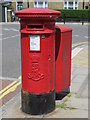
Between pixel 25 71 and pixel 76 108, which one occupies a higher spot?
pixel 25 71

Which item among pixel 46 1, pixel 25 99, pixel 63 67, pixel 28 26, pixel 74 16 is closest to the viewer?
pixel 28 26

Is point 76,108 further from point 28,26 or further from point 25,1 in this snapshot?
point 25,1

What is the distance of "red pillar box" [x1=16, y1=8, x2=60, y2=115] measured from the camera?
14.2ft

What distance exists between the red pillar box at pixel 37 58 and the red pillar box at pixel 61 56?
1.41 feet

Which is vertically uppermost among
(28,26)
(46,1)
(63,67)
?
(46,1)

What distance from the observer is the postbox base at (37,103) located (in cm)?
458

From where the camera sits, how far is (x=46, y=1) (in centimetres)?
4597

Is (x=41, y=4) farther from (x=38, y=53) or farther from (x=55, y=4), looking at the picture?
(x=38, y=53)

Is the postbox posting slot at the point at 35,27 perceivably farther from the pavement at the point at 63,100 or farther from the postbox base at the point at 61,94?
the postbox base at the point at 61,94

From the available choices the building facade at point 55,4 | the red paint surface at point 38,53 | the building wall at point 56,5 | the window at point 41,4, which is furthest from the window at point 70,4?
the red paint surface at point 38,53

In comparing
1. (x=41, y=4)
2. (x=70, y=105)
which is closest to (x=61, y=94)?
(x=70, y=105)

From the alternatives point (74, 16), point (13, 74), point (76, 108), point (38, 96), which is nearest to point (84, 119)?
point (76, 108)

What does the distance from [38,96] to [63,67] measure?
90 cm

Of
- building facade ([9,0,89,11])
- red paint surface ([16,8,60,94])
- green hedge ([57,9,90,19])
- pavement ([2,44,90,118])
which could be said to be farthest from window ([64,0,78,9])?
red paint surface ([16,8,60,94])
